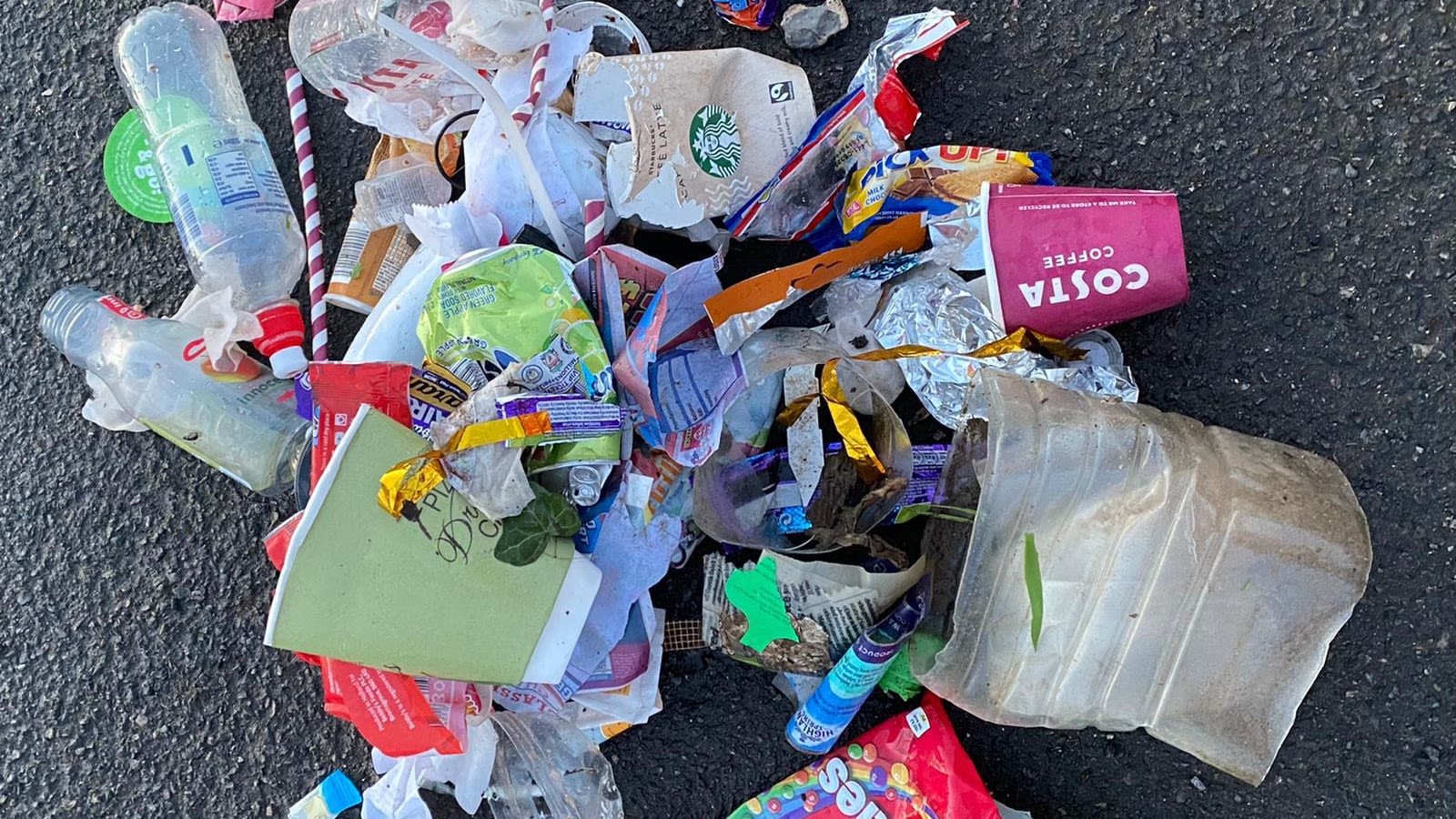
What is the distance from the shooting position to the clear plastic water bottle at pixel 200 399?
1.46 m

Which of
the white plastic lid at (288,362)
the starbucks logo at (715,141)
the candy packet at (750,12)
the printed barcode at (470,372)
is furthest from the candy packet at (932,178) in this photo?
the white plastic lid at (288,362)

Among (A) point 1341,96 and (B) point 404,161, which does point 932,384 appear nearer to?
(A) point 1341,96

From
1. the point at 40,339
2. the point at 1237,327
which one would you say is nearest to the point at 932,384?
the point at 1237,327

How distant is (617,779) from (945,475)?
2.46 ft

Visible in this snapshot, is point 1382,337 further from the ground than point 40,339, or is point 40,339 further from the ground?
point 1382,337

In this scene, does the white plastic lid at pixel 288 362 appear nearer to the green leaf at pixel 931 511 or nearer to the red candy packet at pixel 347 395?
the red candy packet at pixel 347 395

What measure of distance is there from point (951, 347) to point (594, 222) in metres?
0.52

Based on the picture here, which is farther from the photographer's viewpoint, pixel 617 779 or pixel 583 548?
pixel 617 779

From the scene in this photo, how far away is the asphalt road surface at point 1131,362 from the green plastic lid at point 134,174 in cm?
6

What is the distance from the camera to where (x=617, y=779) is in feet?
5.29

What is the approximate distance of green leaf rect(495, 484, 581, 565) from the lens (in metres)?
1.22

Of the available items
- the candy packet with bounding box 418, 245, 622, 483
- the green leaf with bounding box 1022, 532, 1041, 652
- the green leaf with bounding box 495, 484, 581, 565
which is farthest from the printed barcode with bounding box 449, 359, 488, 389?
the green leaf with bounding box 1022, 532, 1041, 652

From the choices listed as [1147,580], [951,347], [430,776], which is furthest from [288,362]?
[1147,580]

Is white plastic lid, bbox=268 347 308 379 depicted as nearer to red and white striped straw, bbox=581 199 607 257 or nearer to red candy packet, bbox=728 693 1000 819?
red and white striped straw, bbox=581 199 607 257
